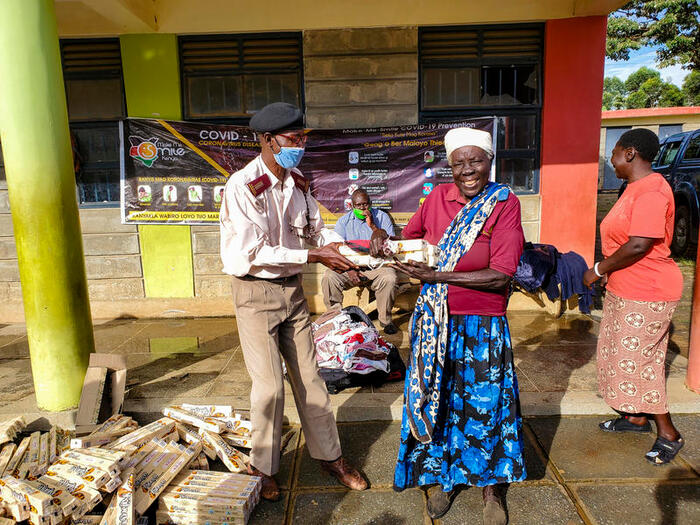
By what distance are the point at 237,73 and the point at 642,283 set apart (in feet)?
16.1

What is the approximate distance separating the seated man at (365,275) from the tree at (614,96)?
53.8ft

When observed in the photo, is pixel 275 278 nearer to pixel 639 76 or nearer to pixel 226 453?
pixel 226 453

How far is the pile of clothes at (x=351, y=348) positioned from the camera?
3.92 metres

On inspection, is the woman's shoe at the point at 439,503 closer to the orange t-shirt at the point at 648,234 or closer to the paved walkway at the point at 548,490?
the paved walkway at the point at 548,490

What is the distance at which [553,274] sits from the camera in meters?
5.57

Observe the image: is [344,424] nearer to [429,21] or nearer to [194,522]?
[194,522]

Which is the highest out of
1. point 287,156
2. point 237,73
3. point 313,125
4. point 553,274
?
point 237,73

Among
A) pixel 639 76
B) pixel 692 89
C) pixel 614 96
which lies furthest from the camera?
pixel 614 96

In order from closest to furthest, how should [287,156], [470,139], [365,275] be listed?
[470,139] < [287,156] < [365,275]

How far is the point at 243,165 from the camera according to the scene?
19.2ft

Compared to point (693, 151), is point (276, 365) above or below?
below

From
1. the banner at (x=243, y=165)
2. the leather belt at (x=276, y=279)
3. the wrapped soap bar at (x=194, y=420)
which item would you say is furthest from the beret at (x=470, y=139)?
the banner at (x=243, y=165)

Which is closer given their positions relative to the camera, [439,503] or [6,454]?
[439,503]

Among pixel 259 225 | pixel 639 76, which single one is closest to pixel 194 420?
pixel 259 225
